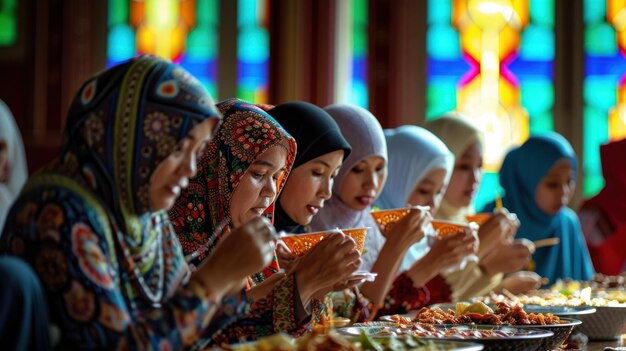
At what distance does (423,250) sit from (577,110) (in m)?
4.46

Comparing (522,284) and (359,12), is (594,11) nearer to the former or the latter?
(359,12)

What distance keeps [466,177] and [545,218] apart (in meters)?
1.22

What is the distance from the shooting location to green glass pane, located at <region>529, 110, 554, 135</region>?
8.88 meters

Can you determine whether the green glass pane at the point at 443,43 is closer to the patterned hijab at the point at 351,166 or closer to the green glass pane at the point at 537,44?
the green glass pane at the point at 537,44

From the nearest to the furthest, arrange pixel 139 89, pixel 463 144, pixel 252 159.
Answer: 1. pixel 139 89
2. pixel 252 159
3. pixel 463 144

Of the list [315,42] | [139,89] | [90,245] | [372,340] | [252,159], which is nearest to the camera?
[90,245]

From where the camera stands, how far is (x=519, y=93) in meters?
8.94

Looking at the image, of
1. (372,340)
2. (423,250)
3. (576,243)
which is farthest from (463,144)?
(372,340)

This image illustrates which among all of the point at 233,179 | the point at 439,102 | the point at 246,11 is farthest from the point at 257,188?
the point at 246,11

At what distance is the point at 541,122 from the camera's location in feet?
29.2

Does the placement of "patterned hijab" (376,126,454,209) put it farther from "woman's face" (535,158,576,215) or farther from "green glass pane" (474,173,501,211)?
"green glass pane" (474,173,501,211)

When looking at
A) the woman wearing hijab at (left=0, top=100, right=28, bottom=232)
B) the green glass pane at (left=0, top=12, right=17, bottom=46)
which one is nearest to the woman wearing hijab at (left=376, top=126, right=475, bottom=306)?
the woman wearing hijab at (left=0, top=100, right=28, bottom=232)

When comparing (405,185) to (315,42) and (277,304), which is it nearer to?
(277,304)

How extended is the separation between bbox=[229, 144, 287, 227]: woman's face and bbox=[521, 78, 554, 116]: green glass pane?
6340 millimetres
